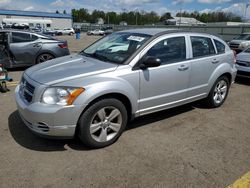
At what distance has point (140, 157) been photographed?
11.0ft

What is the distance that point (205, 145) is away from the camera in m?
3.76

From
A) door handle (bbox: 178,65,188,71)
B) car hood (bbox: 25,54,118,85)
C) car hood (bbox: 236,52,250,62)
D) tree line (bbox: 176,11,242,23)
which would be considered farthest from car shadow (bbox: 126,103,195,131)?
tree line (bbox: 176,11,242,23)

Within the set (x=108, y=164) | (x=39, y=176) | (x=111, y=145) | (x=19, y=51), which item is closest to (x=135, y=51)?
(x=111, y=145)

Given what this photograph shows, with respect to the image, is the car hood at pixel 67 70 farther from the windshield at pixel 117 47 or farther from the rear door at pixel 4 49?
the rear door at pixel 4 49

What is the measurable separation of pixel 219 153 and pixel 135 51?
6.38 feet

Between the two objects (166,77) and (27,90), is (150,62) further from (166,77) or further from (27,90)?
(27,90)

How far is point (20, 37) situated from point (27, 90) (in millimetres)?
5824

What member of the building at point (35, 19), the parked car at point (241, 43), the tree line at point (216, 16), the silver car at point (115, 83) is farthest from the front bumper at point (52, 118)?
the tree line at point (216, 16)

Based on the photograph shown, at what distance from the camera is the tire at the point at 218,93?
→ 520 cm

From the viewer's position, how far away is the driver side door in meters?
3.89

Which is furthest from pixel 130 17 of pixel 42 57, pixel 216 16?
pixel 42 57

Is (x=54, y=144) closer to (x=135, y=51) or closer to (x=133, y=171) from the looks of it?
(x=133, y=171)

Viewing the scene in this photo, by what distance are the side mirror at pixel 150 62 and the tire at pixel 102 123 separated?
0.69m

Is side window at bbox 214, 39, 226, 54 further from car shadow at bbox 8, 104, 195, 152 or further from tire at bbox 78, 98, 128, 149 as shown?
tire at bbox 78, 98, 128, 149
